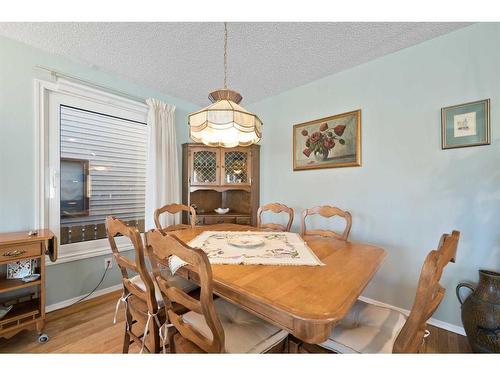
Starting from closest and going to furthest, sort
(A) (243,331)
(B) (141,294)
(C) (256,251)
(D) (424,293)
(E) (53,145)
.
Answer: (D) (424,293) → (A) (243,331) → (B) (141,294) → (C) (256,251) → (E) (53,145)

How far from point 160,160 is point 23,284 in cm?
156

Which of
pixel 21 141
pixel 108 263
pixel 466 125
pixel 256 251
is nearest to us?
pixel 256 251

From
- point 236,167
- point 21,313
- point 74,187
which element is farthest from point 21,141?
point 236,167

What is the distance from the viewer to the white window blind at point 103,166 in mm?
2105

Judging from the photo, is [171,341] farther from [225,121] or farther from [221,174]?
[221,174]

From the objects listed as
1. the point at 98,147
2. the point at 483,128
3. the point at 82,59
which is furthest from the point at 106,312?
the point at 483,128

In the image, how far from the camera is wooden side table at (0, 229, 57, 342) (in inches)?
56.9

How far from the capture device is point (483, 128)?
154cm

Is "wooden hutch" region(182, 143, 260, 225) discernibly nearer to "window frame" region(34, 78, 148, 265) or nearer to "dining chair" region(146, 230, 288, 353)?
"window frame" region(34, 78, 148, 265)

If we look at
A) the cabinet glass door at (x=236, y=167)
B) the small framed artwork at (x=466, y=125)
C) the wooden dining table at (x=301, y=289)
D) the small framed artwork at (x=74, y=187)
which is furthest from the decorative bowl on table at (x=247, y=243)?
the small framed artwork at (x=74, y=187)

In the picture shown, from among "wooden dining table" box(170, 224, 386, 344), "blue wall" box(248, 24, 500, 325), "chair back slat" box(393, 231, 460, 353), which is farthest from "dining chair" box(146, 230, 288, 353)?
"blue wall" box(248, 24, 500, 325)

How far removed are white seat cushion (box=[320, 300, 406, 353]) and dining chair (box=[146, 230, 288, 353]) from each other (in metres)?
0.24

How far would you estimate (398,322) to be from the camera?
3.31 feet

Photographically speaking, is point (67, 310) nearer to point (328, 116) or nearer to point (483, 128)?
point (328, 116)
